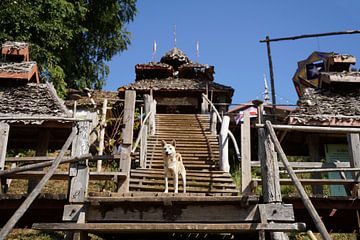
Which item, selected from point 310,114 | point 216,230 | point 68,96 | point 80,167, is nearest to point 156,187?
point 80,167

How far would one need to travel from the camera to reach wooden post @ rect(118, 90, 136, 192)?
6.22 metres

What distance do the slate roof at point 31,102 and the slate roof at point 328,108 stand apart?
7.35 meters

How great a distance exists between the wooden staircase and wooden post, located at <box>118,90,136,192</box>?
1706 mm

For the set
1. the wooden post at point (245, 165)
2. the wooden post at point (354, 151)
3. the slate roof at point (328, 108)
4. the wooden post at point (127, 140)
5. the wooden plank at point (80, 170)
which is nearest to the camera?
the wooden plank at point (80, 170)

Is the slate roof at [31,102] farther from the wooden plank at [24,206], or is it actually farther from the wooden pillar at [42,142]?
the wooden plank at [24,206]

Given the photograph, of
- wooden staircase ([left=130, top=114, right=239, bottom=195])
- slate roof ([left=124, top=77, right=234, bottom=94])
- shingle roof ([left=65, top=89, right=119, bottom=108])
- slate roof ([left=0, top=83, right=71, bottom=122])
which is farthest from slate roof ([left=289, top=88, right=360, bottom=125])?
shingle roof ([left=65, top=89, right=119, bottom=108])

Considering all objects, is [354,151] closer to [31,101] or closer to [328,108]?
[328,108]

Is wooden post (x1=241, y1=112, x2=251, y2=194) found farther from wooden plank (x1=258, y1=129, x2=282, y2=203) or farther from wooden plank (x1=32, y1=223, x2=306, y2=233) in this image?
wooden plank (x1=32, y1=223, x2=306, y2=233)

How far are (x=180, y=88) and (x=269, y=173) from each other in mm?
14973

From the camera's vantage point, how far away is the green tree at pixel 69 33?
17156 millimetres

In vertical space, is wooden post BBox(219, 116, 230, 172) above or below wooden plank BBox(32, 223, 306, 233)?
above

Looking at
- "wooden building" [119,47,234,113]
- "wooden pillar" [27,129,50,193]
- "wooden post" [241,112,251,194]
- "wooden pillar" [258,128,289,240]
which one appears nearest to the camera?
"wooden pillar" [258,128,289,240]

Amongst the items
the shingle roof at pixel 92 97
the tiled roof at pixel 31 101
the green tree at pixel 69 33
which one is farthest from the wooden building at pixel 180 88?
the tiled roof at pixel 31 101

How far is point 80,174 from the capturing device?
524 cm
